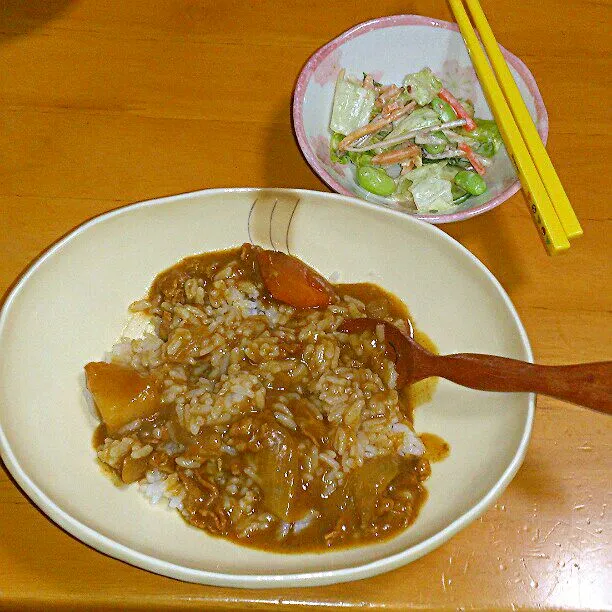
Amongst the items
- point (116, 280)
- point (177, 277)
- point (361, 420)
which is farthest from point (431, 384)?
point (116, 280)

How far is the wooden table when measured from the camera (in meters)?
1.87

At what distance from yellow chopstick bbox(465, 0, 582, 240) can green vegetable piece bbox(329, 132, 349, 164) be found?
0.64 meters

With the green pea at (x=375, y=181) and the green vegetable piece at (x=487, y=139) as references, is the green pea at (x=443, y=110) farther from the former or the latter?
the green pea at (x=375, y=181)

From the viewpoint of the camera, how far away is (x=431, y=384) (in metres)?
2.14

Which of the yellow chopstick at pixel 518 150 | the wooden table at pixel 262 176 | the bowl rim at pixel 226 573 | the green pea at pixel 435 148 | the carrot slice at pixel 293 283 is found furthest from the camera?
the green pea at pixel 435 148

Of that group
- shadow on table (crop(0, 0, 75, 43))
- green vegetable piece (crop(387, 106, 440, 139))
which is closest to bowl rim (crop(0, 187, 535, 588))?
green vegetable piece (crop(387, 106, 440, 139))

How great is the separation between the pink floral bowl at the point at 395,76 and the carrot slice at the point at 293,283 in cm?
33

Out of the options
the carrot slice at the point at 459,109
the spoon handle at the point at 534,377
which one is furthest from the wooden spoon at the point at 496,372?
the carrot slice at the point at 459,109

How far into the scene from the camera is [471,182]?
2412 millimetres

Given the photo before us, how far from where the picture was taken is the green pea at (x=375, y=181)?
2447 mm

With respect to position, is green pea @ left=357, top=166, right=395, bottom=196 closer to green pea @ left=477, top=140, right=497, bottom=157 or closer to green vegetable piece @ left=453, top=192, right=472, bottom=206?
green vegetable piece @ left=453, top=192, right=472, bottom=206

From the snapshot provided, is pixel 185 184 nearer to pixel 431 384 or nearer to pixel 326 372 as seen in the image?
pixel 326 372

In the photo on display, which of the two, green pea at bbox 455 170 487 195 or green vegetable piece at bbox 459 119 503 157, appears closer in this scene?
green pea at bbox 455 170 487 195

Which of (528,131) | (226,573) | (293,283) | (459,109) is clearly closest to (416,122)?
(459,109)
